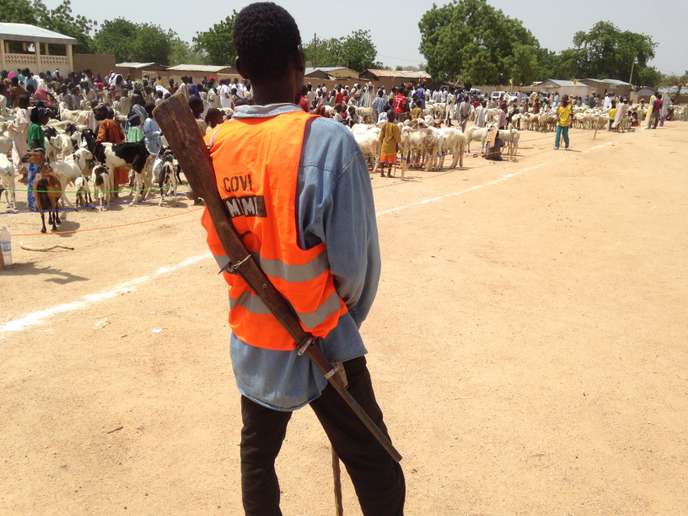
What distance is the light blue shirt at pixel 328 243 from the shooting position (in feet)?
4.91

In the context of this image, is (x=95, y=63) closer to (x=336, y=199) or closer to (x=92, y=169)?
(x=92, y=169)

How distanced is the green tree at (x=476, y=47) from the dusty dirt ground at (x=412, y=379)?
162 ft

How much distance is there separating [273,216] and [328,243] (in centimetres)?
18

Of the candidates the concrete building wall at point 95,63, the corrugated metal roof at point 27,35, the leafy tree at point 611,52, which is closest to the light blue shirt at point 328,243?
the corrugated metal roof at point 27,35

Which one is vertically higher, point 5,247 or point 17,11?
point 17,11

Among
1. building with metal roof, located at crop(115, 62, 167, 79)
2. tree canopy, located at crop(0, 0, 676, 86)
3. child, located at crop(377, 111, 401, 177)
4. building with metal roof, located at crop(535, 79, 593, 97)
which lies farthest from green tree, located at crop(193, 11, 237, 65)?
child, located at crop(377, 111, 401, 177)

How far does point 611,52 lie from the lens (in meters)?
84.3

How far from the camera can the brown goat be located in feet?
24.2

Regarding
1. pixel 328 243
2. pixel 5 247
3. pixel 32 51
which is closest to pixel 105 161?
pixel 5 247

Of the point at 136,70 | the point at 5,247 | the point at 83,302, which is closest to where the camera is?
the point at 83,302

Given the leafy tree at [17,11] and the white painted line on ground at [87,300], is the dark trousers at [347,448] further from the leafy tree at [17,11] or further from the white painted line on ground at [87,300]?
the leafy tree at [17,11]

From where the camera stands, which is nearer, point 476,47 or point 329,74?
point 329,74

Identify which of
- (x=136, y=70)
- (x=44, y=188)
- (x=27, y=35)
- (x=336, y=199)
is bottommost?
(x=44, y=188)

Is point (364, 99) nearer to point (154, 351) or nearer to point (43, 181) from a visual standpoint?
point (43, 181)
